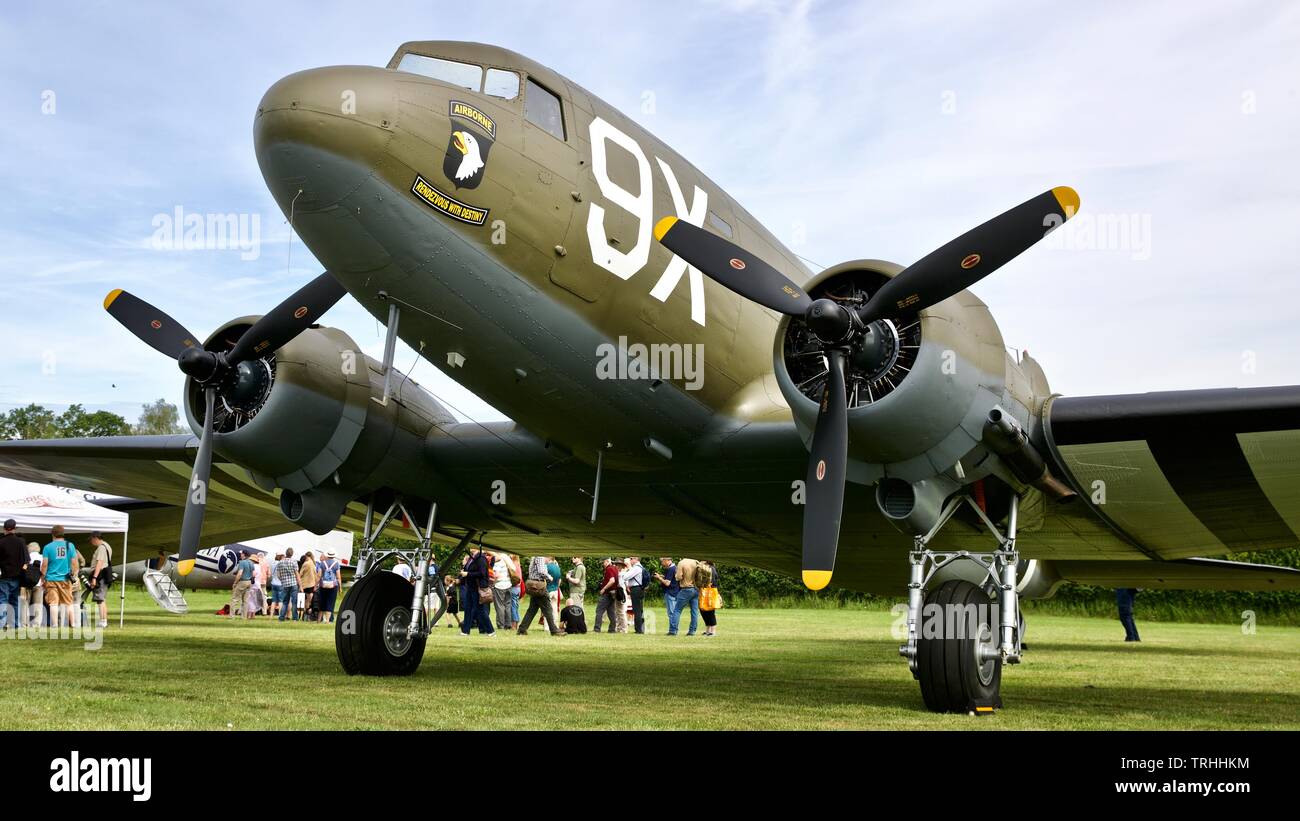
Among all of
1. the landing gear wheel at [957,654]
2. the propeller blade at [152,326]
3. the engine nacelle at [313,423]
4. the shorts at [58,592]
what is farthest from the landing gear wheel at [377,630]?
the shorts at [58,592]

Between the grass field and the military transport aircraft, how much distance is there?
1057 millimetres

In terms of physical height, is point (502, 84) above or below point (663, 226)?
above

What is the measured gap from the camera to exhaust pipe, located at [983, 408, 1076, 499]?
320 inches

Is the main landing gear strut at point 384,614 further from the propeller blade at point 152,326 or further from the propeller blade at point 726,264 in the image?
the propeller blade at point 726,264

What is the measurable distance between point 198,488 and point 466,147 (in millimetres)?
5083

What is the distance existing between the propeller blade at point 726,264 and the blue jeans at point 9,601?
1235 centimetres

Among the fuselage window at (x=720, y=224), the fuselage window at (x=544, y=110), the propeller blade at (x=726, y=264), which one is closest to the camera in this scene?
the propeller blade at (x=726, y=264)

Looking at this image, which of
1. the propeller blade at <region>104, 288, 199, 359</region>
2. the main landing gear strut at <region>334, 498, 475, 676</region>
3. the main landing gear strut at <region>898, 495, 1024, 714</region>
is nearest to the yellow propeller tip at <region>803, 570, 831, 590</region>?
the main landing gear strut at <region>898, 495, 1024, 714</region>

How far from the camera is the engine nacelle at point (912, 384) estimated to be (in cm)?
792

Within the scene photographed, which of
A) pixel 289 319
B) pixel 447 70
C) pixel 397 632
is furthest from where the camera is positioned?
pixel 397 632

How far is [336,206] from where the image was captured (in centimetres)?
766

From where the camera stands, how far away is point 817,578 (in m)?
7.97
